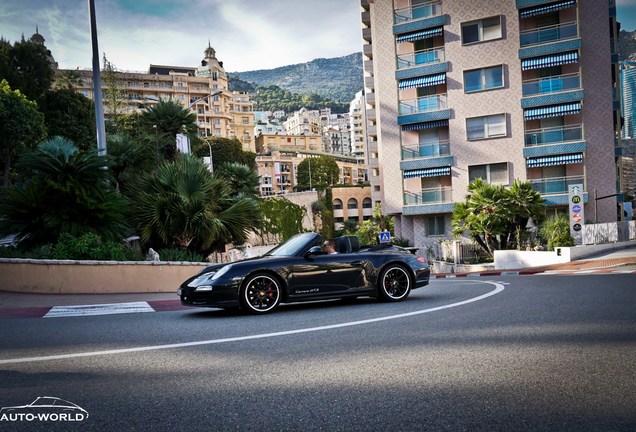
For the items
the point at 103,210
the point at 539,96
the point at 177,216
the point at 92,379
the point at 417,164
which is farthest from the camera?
the point at 417,164

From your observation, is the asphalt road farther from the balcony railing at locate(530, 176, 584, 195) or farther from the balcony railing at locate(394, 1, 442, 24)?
the balcony railing at locate(394, 1, 442, 24)

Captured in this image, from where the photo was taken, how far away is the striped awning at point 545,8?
41094mm

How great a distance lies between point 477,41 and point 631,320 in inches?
1583

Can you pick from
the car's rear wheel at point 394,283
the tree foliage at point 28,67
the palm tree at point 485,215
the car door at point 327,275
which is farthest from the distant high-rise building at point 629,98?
the car door at point 327,275

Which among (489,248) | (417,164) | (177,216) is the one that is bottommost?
(489,248)

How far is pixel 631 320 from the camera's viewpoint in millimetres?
7273

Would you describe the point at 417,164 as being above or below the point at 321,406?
above

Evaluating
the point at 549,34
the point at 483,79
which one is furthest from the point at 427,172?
the point at 549,34

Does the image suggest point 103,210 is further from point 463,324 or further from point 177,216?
point 463,324

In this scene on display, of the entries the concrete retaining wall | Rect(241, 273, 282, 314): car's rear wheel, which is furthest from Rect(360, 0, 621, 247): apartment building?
Rect(241, 273, 282, 314): car's rear wheel

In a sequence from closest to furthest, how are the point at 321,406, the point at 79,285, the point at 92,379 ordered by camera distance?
the point at 321,406 → the point at 92,379 → the point at 79,285

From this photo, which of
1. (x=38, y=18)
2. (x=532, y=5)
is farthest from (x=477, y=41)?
(x=38, y=18)

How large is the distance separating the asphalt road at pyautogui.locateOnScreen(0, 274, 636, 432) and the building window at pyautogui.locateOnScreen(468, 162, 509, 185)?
118ft

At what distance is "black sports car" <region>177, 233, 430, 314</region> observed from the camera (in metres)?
9.10
